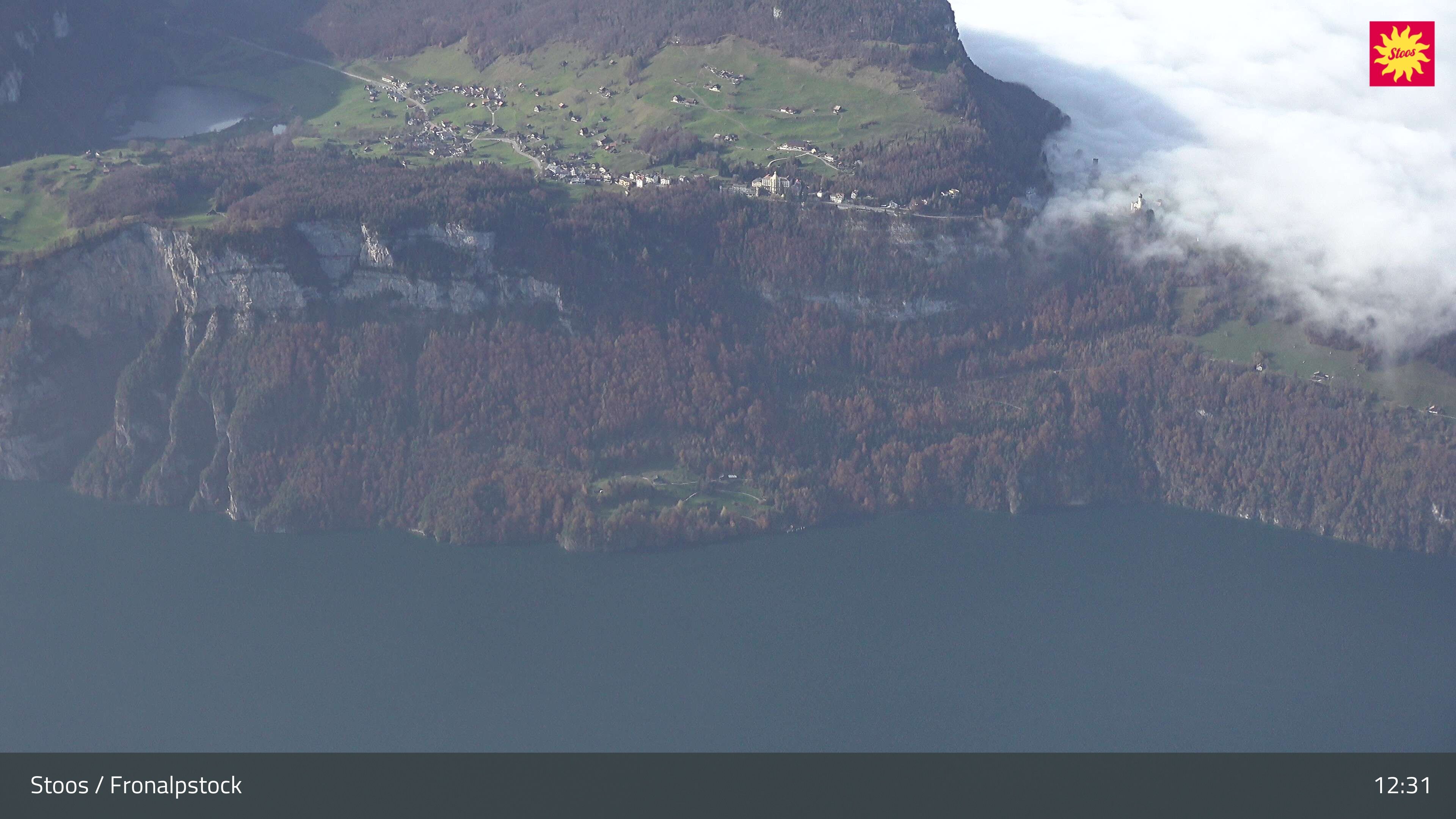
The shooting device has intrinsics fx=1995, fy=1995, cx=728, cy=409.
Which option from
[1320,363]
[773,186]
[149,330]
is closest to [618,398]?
[773,186]

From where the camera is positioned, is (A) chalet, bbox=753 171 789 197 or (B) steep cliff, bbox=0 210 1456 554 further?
(A) chalet, bbox=753 171 789 197

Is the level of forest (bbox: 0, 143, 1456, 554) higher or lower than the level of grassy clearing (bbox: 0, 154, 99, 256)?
lower

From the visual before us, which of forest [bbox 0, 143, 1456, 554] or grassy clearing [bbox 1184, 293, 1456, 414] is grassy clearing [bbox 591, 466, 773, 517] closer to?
forest [bbox 0, 143, 1456, 554]

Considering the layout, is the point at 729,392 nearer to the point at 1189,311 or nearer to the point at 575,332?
the point at 575,332

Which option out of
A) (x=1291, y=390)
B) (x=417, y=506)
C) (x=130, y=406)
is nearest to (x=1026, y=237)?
(x=1291, y=390)

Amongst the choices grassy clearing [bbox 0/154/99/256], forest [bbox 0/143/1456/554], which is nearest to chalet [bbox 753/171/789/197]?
forest [bbox 0/143/1456/554]

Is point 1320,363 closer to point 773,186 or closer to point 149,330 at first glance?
point 773,186
